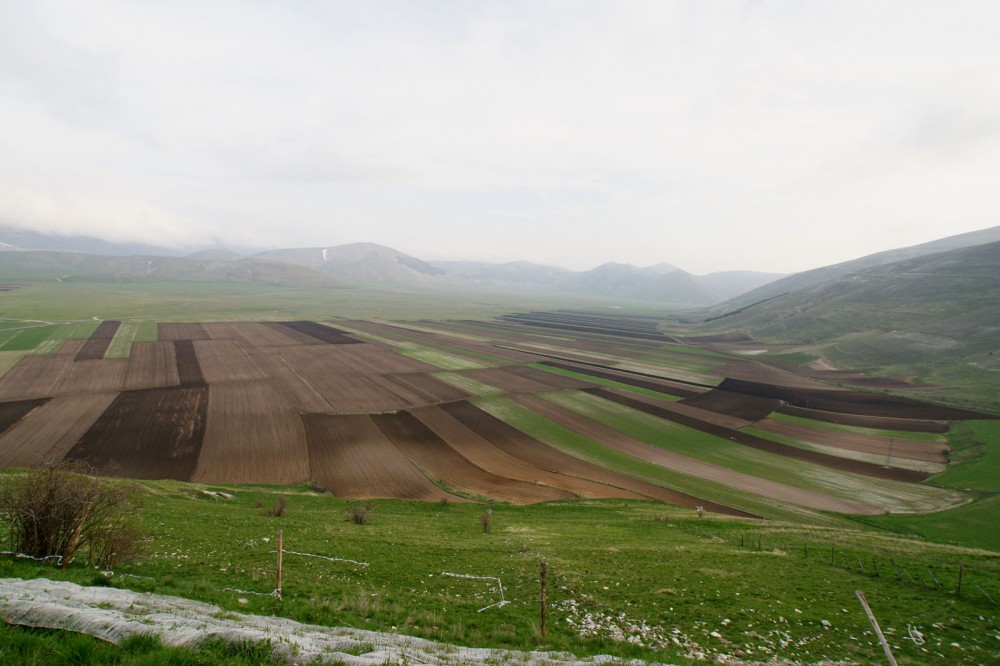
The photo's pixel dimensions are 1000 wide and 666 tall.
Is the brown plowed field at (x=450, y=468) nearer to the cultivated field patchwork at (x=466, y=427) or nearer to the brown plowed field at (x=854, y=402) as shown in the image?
the cultivated field patchwork at (x=466, y=427)

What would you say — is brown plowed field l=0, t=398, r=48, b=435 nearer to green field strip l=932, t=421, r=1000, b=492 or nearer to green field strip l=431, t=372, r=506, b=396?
green field strip l=431, t=372, r=506, b=396

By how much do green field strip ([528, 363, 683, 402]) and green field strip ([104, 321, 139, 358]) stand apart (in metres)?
79.3

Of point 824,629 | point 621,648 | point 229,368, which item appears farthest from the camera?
point 229,368

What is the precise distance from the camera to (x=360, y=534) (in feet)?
69.3

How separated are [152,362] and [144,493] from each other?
61.4m

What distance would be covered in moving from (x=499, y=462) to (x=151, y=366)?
215ft

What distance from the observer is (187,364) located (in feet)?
234

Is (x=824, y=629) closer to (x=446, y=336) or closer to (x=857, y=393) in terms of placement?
(x=857, y=393)

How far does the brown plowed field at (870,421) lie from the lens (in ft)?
179

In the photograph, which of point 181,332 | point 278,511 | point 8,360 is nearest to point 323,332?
point 181,332

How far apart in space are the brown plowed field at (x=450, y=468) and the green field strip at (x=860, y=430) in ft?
144

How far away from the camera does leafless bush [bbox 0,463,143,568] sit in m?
12.5

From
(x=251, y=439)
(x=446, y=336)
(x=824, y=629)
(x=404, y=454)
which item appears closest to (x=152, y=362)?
(x=251, y=439)

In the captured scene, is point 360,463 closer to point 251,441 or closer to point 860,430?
point 251,441
